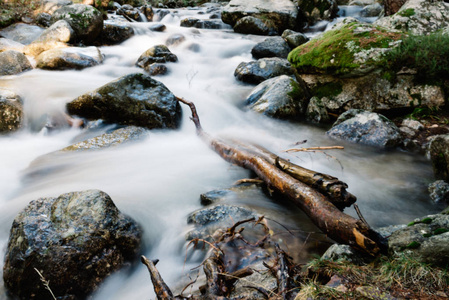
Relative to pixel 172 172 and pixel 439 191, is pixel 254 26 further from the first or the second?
pixel 439 191

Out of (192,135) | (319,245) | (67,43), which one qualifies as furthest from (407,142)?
(67,43)

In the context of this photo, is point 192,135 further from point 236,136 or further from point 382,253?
point 382,253

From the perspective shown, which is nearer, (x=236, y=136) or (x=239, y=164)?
(x=239, y=164)

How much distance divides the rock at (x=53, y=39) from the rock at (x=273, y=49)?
7.36 meters

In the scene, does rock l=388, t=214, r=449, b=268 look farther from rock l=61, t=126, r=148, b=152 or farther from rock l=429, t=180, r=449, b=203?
rock l=61, t=126, r=148, b=152

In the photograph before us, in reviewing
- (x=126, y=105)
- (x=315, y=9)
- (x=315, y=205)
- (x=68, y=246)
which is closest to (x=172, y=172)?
(x=126, y=105)

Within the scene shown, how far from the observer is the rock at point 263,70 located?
9.15m

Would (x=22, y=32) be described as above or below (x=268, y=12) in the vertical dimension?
below

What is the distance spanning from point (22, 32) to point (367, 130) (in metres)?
14.3

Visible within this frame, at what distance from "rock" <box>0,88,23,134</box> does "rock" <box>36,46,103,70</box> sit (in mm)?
3386

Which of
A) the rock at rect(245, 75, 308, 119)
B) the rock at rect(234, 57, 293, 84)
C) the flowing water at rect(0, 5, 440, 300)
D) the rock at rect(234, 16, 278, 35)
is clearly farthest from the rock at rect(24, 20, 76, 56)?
the rock at rect(245, 75, 308, 119)

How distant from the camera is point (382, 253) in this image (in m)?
2.33

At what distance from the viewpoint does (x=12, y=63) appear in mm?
8727

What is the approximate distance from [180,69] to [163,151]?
5.98 m
